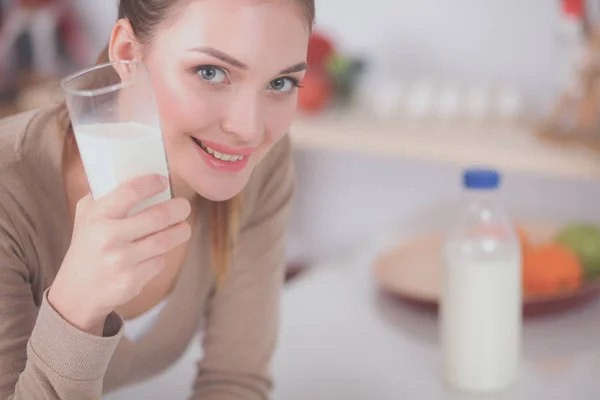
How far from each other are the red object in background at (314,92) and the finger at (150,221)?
1055 mm

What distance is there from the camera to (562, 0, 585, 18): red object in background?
4.91 ft

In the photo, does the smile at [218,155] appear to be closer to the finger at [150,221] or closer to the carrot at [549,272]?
the finger at [150,221]

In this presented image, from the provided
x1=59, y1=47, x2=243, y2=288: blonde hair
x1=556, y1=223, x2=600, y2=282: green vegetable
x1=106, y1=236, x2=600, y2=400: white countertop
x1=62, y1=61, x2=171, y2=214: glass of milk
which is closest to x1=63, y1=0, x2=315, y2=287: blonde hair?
x1=59, y1=47, x2=243, y2=288: blonde hair

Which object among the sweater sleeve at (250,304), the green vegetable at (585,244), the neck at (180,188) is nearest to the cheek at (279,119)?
the neck at (180,188)

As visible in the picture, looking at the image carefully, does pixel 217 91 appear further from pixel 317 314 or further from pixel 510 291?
pixel 317 314

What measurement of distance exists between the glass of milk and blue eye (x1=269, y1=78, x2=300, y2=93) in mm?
163

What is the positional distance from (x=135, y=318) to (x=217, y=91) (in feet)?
1.13

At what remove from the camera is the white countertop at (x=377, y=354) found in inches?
44.8

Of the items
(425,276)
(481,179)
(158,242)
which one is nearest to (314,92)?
(425,276)

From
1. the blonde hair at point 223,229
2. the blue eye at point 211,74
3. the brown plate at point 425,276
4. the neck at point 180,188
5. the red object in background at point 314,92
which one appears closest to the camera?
the blue eye at point 211,74

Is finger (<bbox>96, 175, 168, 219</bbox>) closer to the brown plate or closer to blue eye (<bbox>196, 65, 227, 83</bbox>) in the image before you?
blue eye (<bbox>196, 65, 227, 83</bbox>)

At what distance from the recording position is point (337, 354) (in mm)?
1249

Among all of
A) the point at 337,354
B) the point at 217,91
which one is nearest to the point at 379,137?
the point at 337,354

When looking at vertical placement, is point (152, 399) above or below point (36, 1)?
below
